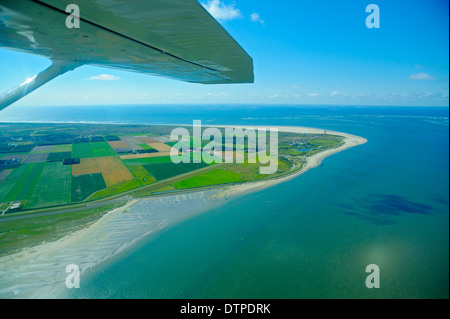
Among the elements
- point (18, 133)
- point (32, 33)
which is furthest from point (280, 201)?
point (18, 133)

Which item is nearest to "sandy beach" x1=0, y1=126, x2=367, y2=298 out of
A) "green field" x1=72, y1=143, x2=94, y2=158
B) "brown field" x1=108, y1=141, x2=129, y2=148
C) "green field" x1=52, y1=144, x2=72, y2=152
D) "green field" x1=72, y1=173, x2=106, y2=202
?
"green field" x1=72, y1=173, x2=106, y2=202

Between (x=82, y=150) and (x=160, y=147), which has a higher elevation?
(x=160, y=147)

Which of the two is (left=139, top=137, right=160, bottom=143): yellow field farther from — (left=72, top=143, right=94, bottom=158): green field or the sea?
the sea

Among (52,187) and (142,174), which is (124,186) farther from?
(52,187)

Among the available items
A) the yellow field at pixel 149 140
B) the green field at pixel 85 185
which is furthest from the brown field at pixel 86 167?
the yellow field at pixel 149 140

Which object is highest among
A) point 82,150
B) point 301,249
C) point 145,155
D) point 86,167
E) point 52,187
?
point 82,150

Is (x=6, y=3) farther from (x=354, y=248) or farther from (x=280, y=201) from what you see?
(x=280, y=201)

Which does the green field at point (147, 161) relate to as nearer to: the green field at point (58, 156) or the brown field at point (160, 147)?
the brown field at point (160, 147)

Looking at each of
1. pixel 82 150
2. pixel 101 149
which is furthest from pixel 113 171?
pixel 82 150
